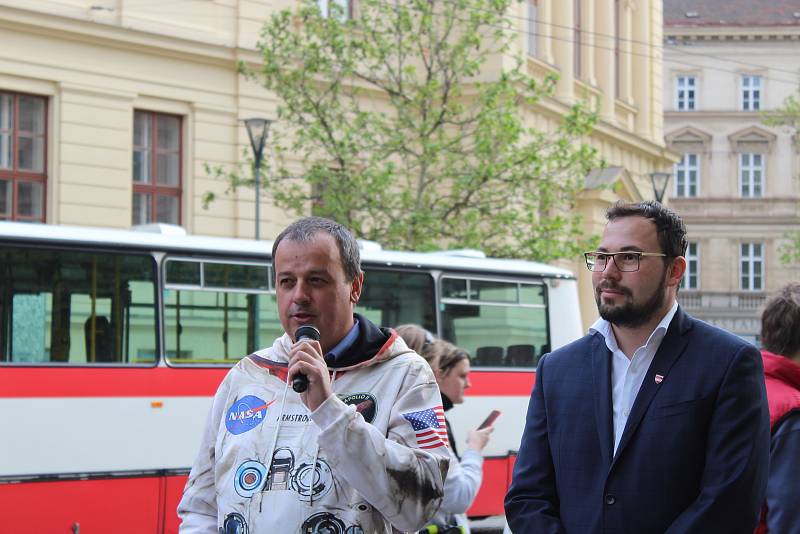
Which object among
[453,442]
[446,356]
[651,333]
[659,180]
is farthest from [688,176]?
[651,333]

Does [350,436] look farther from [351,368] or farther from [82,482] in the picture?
[82,482]

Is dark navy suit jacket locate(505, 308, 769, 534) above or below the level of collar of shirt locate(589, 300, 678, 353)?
below

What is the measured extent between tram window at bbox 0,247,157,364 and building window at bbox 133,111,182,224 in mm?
12213

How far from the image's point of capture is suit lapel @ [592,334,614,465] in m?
4.18

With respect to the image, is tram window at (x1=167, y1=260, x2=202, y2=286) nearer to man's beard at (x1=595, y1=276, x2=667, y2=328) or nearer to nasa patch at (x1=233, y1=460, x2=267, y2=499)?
man's beard at (x1=595, y1=276, x2=667, y2=328)

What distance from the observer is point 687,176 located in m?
74.1

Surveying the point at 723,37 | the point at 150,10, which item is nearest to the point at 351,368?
the point at 150,10

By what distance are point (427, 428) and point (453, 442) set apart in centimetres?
327

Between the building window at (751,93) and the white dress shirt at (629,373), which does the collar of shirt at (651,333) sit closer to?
the white dress shirt at (629,373)

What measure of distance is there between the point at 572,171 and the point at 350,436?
21.3 meters

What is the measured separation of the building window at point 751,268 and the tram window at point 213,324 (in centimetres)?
6192

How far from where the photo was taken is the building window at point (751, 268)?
72.8 m

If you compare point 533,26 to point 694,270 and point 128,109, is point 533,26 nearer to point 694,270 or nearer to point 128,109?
point 128,109

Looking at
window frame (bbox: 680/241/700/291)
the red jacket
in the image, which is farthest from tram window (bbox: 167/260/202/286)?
window frame (bbox: 680/241/700/291)
